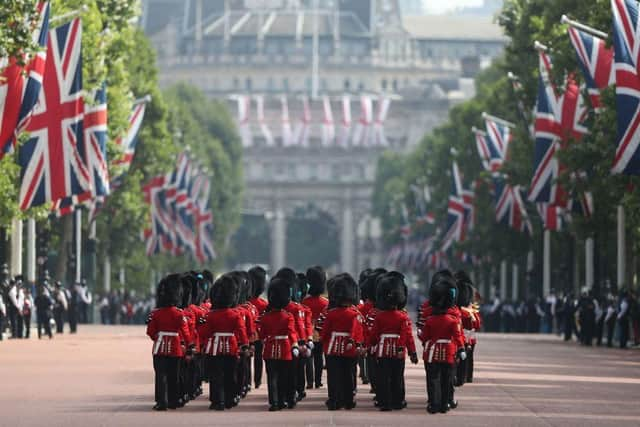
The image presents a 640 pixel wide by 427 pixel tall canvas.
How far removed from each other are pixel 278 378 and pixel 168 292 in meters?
2.23

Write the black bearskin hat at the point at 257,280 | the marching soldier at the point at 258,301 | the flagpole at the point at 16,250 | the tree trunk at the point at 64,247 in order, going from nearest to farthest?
the marching soldier at the point at 258,301
the black bearskin hat at the point at 257,280
the flagpole at the point at 16,250
the tree trunk at the point at 64,247

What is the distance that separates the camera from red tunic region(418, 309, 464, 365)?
128 ft

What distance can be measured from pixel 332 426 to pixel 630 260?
156 ft

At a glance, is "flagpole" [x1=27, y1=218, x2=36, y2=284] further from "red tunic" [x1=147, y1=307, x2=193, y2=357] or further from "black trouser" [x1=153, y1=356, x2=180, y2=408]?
"red tunic" [x1=147, y1=307, x2=193, y2=357]

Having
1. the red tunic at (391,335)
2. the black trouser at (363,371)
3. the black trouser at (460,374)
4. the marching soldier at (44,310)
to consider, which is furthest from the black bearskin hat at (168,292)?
the marching soldier at (44,310)

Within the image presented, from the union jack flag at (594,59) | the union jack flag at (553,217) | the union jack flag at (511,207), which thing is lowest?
the union jack flag at (553,217)

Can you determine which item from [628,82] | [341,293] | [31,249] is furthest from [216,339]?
[31,249]

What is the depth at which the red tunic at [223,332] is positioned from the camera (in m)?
39.4

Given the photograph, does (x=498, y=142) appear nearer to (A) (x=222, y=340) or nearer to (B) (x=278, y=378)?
(B) (x=278, y=378)

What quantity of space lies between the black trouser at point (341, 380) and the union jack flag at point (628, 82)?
64.1ft

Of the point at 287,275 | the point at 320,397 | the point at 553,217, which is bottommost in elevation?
the point at 320,397

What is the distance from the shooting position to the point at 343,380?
39.8m

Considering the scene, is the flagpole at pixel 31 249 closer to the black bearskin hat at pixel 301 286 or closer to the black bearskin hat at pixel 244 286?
the black bearskin hat at pixel 301 286

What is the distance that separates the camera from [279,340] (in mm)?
39719
